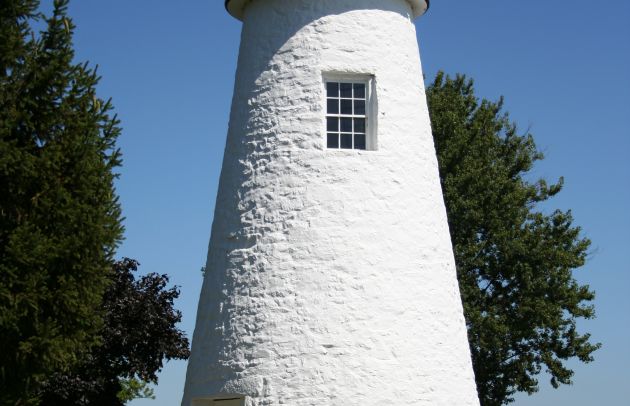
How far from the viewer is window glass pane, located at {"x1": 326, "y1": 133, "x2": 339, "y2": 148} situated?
13617 mm

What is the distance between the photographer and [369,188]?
13.3m

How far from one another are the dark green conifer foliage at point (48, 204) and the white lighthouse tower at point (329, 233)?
2235 mm

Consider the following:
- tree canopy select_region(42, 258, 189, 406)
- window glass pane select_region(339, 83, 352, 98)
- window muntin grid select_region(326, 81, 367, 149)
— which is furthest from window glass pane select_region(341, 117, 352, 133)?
tree canopy select_region(42, 258, 189, 406)

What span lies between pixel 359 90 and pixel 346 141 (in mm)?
906

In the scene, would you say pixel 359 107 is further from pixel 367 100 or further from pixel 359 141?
pixel 359 141

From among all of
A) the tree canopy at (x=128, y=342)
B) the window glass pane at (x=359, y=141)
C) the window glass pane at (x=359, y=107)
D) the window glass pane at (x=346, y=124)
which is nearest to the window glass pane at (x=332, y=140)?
the window glass pane at (x=346, y=124)

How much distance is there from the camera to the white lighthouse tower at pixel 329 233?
12609 millimetres

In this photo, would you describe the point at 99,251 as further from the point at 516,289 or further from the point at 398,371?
the point at 516,289

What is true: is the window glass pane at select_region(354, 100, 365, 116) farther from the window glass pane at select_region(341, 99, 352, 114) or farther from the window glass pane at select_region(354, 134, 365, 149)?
the window glass pane at select_region(354, 134, 365, 149)

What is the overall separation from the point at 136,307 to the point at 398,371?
1073 centimetres

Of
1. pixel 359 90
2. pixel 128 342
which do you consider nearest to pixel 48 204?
pixel 359 90

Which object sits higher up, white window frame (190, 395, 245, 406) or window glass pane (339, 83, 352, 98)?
window glass pane (339, 83, 352, 98)

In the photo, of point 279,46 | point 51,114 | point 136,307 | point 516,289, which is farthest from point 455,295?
point 516,289

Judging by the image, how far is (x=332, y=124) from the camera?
13688mm
